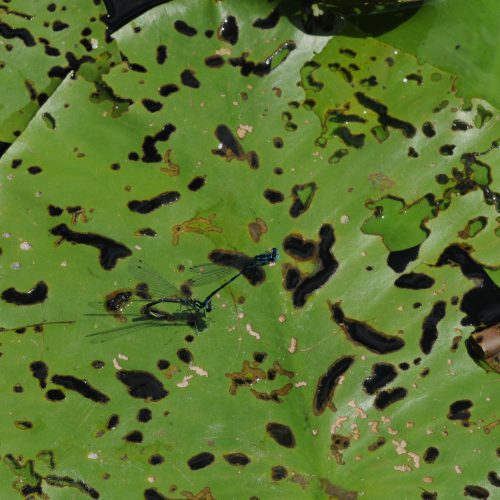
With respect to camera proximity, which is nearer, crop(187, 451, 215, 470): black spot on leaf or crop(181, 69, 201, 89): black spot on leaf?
crop(187, 451, 215, 470): black spot on leaf

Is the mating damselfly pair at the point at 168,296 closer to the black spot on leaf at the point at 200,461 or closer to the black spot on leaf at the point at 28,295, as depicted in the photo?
the black spot on leaf at the point at 28,295

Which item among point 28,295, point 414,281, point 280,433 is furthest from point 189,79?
point 280,433

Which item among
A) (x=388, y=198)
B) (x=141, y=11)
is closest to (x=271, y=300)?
(x=388, y=198)

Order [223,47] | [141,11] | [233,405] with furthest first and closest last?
[141,11] → [223,47] → [233,405]

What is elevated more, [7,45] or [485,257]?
[7,45]

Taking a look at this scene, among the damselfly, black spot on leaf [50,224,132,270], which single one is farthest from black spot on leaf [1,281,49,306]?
the damselfly

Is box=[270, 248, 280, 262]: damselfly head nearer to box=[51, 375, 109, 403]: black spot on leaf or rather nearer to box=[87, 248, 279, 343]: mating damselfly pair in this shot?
box=[87, 248, 279, 343]: mating damselfly pair

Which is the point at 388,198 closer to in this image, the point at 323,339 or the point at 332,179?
the point at 332,179

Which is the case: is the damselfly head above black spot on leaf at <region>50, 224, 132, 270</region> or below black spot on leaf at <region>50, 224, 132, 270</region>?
above
